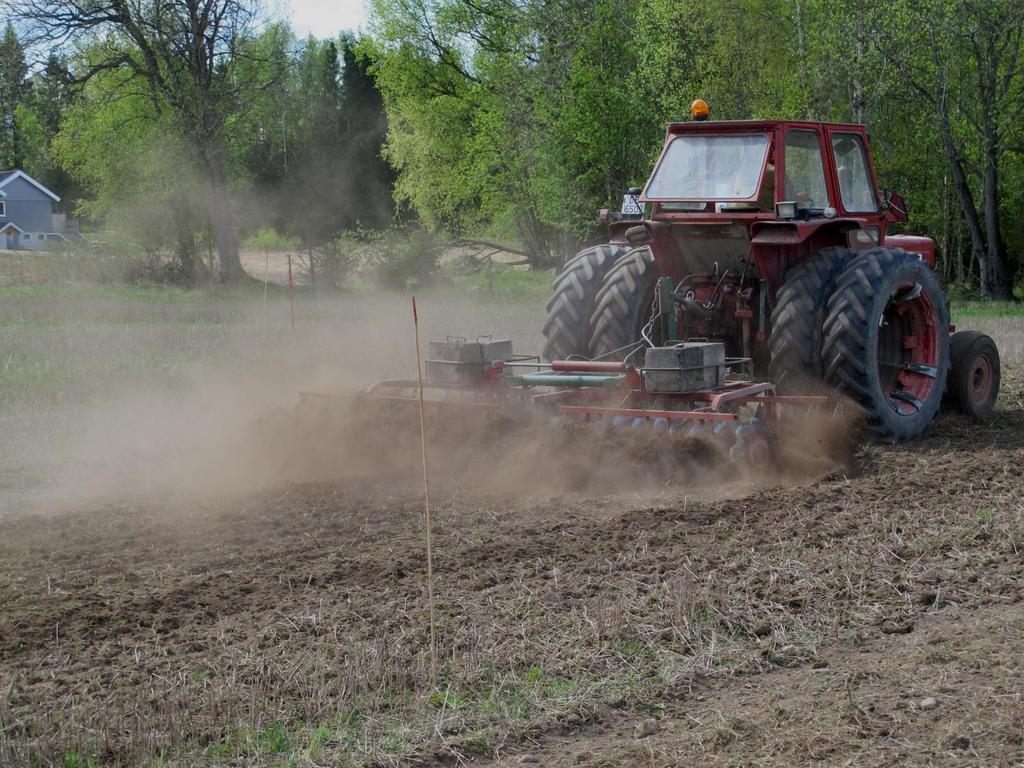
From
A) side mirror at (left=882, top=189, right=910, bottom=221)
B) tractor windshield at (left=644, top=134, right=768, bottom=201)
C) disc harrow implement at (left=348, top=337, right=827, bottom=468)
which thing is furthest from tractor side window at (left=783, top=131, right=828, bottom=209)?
disc harrow implement at (left=348, top=337, right=827, bottom=468)

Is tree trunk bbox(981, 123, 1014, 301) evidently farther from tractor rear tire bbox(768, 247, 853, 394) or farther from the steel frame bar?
the steel frame bar

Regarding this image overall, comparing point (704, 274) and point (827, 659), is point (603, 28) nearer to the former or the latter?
point (704, 274)

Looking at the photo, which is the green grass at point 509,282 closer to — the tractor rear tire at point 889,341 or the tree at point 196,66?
the tree at point 196,66

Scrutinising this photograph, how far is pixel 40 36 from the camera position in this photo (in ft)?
94.0

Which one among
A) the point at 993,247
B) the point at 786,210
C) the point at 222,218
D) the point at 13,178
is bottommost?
the point at 993,247

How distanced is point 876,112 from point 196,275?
59.4 ft

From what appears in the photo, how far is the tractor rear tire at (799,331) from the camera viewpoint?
7.90 metres

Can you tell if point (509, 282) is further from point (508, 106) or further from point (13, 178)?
point (13, 178)

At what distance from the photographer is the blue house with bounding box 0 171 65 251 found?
191 feet

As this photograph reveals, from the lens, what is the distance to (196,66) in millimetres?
32719

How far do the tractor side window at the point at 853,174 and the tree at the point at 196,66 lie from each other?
2520cm

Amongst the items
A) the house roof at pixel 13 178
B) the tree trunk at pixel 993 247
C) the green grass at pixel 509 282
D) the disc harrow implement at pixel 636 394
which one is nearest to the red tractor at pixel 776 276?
the disc harrow implement at pixel 636 394

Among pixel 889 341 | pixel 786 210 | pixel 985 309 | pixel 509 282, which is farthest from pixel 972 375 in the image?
pixel 509 282

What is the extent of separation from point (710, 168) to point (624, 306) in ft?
3.79
